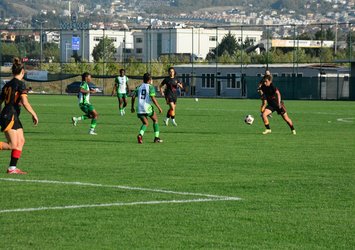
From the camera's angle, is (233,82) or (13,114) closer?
(13,114)

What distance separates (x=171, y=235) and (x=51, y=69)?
85245 mm

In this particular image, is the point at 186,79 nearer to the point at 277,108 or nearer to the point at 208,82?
the point at 208,82

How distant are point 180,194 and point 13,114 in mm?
3926

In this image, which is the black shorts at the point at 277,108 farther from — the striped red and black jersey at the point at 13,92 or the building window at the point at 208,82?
the building window at the point at 208,82

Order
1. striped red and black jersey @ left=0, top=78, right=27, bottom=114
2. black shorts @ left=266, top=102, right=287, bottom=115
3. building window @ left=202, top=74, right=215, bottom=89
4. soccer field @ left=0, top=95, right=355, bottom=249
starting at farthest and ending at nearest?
1. building window @ left=202, top=74, right=215, bottom=89
2. black shorts @ left=266, top=102, right=287, bottom=115
3. striped red and black jersey @ left=0, top=78, right=27, bottom=114
4. soccer field @ left=0, top=95, right=355, bottom=249

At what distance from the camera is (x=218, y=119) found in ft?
125

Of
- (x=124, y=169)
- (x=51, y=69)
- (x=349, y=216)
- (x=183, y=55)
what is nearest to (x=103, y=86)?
(x=51, y=69)

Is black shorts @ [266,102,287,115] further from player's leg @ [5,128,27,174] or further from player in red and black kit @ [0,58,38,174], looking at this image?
player's leg @ [5,128,27,174]

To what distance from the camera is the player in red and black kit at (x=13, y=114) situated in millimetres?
16188

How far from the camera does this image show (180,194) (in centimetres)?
1376

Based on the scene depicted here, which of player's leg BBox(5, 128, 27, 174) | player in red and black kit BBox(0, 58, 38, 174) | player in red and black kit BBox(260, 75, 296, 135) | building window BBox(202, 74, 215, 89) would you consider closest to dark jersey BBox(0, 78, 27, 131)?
player in red and black kit BBox(0, 58, 38, 174)

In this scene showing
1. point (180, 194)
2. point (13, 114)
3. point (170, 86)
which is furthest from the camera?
point (170, 86)

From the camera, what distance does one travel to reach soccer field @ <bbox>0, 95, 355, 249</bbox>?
1038cm

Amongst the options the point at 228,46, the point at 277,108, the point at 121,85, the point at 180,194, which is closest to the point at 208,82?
the point at 228,46
